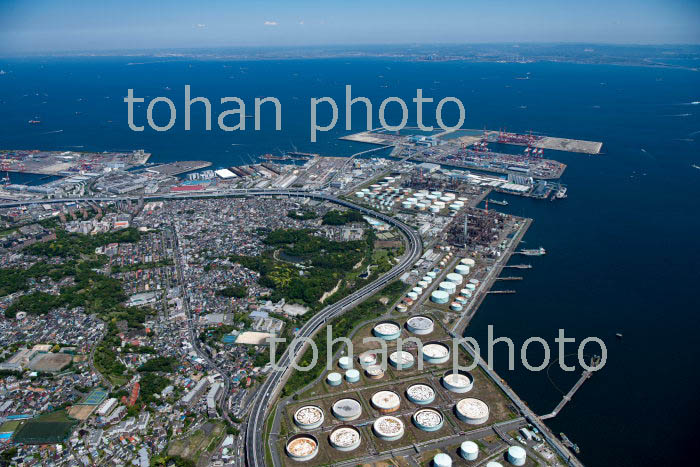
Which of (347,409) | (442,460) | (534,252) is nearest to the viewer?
(442,460)

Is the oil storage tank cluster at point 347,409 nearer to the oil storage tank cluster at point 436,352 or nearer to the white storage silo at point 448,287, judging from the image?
the oil storage tank cluster at point 436,352

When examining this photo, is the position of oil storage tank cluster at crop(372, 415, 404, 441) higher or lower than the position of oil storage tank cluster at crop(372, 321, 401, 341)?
lower

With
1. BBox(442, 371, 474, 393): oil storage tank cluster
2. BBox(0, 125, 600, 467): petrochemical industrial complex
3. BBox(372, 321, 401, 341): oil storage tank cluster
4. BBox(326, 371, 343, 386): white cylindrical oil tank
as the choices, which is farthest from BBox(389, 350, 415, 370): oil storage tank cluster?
BBox(326, 371, 343, 386): white cylindrical oil tank

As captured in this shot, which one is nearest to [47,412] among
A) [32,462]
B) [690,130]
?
[32,462]

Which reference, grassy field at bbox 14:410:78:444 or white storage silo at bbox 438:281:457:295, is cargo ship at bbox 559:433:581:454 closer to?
white storage silo at bbox 438:281:457:295

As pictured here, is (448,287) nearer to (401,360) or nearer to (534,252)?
(401,360)

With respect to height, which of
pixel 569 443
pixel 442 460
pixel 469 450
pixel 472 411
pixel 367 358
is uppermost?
pixel 367 358

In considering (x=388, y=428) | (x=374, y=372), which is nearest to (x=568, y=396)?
(x=388, y=428)
